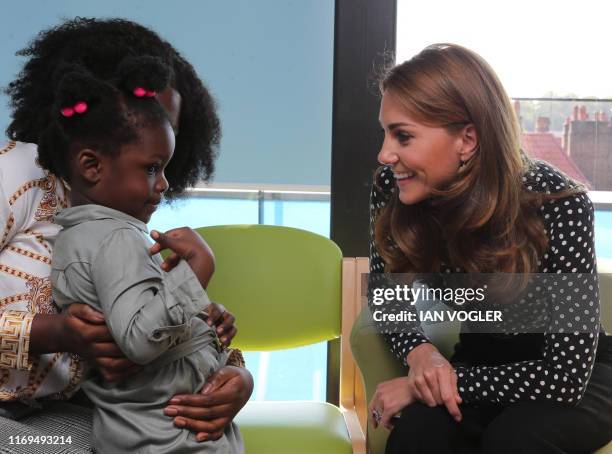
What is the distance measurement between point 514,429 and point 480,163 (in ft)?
1.68

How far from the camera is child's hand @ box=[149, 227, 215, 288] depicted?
3.80 feet

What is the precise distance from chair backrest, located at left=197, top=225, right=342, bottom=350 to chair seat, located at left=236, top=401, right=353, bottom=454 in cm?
18

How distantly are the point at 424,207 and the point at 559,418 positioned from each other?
0.52 meters

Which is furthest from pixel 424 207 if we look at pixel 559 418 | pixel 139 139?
pixel 139 139

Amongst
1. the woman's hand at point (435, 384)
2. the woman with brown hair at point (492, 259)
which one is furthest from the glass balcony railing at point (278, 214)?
the woman's hand at point (435, 384)

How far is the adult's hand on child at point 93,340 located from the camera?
3.62ft

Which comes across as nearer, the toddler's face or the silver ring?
the toddler's face

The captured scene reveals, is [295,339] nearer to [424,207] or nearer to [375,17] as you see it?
[424,207]

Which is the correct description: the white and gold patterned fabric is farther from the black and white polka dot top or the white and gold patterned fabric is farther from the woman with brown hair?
the black and white polka dot top

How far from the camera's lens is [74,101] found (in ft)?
3.83

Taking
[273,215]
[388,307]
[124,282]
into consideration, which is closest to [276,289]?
[388,307]

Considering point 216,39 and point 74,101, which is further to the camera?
point 216,39

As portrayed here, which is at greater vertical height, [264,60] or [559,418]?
[264,60]

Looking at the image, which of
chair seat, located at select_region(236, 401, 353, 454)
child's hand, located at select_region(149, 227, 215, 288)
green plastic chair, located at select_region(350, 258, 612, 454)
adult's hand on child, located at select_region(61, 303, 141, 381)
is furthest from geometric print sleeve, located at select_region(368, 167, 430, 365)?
adult's hand on child, located at select_region(61, 303, 141, 381)
